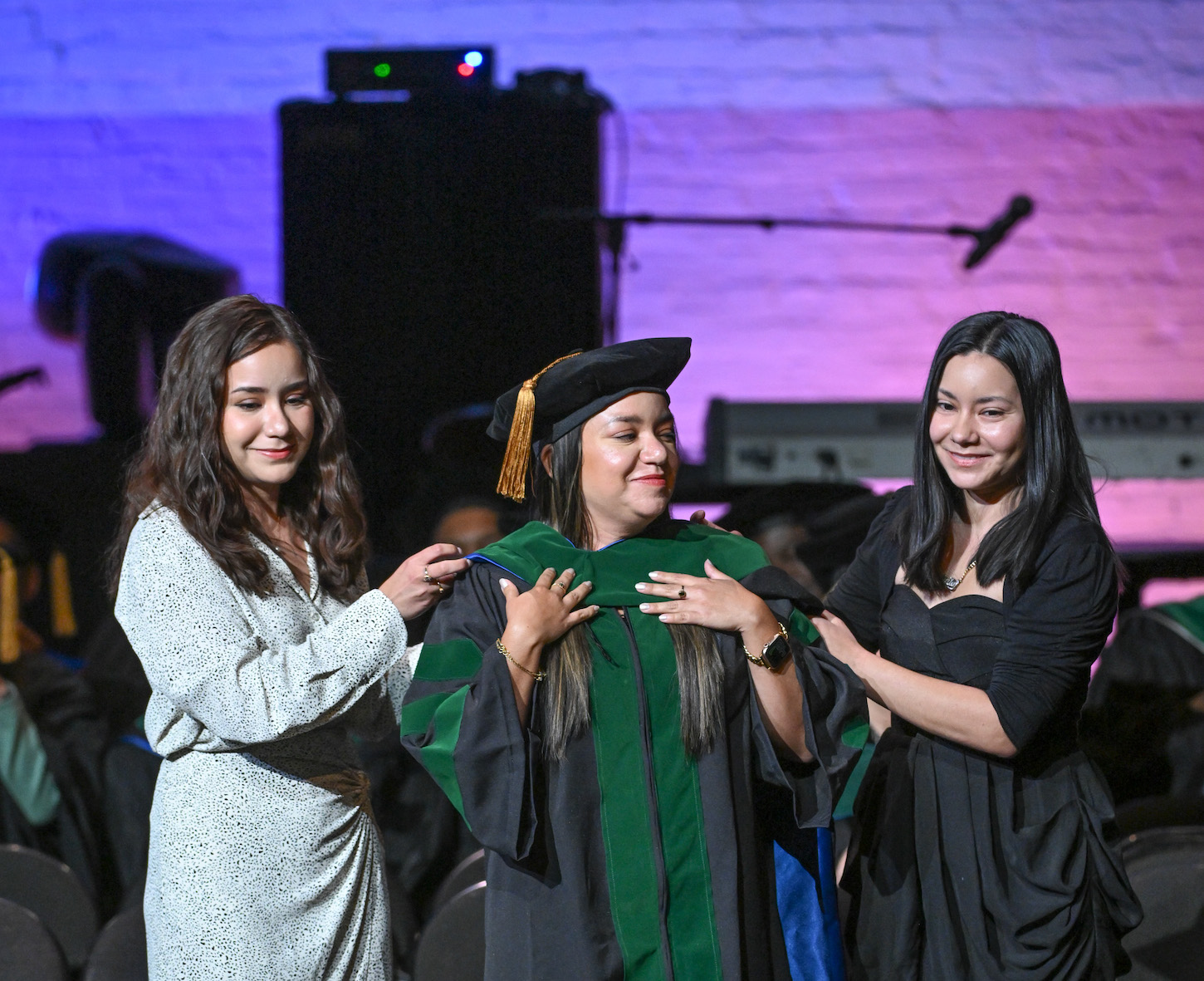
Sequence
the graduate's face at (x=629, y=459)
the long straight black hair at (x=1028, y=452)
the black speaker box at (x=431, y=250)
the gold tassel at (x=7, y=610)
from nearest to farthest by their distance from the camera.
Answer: the graduate's face at (x=629, y=459) → the long straight black hair at (x=1028, y=452) → the gold tassel at (x=7, y=610) → the black speaker box at (x=431, y=250)

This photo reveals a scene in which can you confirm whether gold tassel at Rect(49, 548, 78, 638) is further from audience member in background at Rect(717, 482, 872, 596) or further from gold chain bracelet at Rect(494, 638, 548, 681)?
gold chain bracelet at Rect(494, 638, 548, 681)

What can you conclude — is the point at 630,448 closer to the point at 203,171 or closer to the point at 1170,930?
the point at 1170,930

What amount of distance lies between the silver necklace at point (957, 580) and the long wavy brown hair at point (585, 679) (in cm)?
44

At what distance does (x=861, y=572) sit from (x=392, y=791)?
205cm

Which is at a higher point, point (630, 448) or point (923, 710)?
point (630, 448)

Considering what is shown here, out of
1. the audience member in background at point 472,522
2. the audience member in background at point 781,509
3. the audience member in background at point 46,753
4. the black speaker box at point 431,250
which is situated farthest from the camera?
the black speaker box at point 431,250

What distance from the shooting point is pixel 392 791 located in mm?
3639

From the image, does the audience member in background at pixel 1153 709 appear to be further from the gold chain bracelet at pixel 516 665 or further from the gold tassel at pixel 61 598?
the gold tassel at pixel 61 598

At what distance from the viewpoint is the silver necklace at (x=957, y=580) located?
193cm

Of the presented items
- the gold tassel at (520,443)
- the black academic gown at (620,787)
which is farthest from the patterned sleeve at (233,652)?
the gold tassel at (520,443)

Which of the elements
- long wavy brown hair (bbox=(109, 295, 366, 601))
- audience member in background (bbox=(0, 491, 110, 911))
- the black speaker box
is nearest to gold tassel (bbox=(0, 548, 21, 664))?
audience member in background (bbox=(0, 491, 110, 911))

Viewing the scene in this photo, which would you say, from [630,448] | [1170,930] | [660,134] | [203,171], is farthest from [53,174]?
[1170,930]

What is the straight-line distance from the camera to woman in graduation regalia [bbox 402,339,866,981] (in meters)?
1.66

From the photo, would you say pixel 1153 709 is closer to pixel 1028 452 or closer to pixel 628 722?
pixel 1028 452
